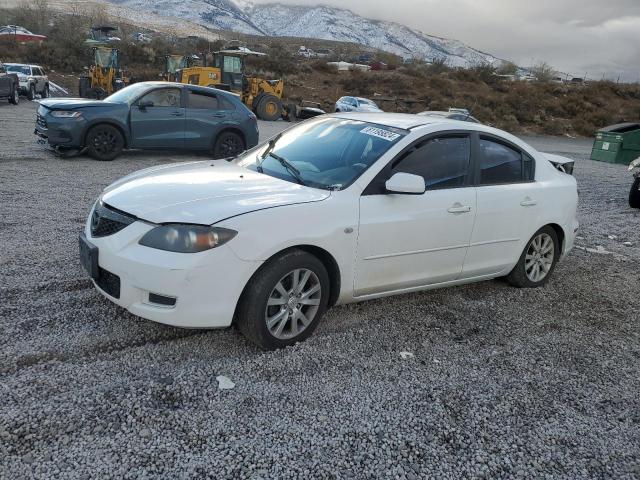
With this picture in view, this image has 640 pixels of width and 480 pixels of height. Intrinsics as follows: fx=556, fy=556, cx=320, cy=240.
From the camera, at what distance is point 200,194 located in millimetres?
3699

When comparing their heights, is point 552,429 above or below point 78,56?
below

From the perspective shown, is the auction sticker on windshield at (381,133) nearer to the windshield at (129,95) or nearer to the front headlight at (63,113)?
the front headlight at (63,113)

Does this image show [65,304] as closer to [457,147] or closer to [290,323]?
[290,323]

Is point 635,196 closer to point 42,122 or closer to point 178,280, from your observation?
point 178,280

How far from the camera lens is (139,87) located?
37.1 feet

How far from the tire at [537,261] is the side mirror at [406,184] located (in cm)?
180

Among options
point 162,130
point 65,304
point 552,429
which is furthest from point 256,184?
point 162,130

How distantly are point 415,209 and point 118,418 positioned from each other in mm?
2480

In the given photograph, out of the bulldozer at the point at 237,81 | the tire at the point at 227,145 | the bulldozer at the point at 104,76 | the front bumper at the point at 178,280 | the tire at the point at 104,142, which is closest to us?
the front bumper at the point at 178,280

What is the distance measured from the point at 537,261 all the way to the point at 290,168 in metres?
2.71

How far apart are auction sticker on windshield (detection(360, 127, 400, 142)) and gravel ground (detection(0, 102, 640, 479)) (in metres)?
1.41

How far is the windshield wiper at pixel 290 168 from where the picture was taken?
13.6 ft

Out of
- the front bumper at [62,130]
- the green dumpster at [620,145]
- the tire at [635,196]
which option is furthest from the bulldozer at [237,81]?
the tire at [635,196]

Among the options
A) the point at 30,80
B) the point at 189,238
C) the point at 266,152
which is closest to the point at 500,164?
the point at 266,152
